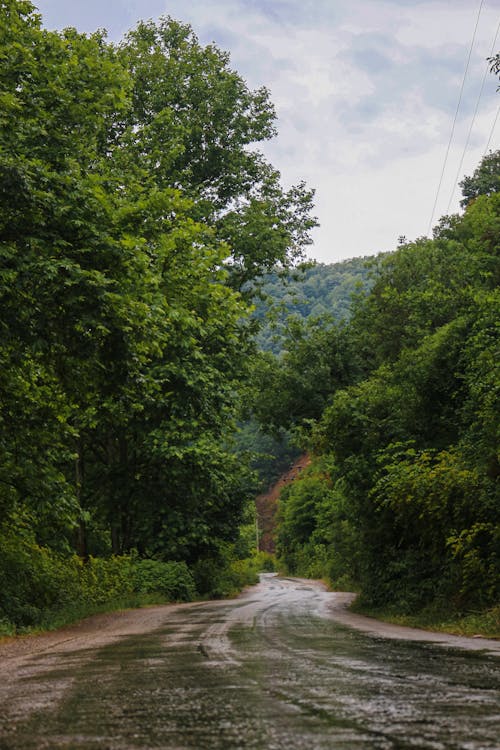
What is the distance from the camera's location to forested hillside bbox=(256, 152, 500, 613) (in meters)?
15.9

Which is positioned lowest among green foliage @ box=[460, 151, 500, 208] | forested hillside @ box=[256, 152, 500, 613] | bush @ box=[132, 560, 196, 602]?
bush @ box=[132, 560, 196, 602]

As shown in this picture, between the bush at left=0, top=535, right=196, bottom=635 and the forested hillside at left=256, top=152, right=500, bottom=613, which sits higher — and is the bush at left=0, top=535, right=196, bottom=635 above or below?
below

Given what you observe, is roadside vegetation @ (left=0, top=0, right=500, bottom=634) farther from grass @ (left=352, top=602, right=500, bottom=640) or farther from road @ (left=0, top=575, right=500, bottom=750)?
road @ (left=0, top=575, right=500, bottom=750)

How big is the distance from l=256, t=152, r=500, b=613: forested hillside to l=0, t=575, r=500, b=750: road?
5.22 meters

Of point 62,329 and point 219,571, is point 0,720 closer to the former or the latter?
point 62,329

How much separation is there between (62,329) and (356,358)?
20.6 metres

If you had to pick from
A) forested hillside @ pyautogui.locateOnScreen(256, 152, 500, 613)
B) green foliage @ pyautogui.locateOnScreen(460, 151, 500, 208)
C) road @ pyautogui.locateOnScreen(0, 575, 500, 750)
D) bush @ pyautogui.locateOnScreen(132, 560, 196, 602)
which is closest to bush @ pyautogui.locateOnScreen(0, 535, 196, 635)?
bush @ pyautogui.locateOnScreen(132, 560, 196, 602)

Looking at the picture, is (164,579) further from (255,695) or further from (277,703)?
(277,703)

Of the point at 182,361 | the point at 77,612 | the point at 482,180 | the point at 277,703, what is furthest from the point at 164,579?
the point at 482,180

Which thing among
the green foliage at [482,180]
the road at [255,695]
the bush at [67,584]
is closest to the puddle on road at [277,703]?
the road at [255,695]

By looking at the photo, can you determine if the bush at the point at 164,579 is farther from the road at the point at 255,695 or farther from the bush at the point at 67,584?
the road at the point at 255,695

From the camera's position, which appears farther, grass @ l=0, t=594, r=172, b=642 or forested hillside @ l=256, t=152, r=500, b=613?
forested hillside @ l=256, t=152, r=500, b=613

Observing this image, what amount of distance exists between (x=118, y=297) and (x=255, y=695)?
23.2 ft

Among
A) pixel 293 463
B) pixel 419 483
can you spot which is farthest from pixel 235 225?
pixel 293 463
